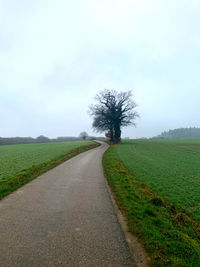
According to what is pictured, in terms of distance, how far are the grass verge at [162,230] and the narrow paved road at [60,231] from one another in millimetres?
548

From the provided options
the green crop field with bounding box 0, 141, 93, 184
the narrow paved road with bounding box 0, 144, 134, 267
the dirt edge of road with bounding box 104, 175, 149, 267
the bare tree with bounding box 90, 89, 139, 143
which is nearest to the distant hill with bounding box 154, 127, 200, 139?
the bare tree with bounding box 90, 89, 139, 143

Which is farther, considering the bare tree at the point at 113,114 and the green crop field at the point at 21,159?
the bare tree at the point at 113,114

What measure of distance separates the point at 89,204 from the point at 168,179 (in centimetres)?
626

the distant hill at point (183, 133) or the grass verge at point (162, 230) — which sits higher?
the distant hill at point (183, 133)

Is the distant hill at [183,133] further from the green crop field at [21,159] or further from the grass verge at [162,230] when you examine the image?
→ the grass verge at [162,230]

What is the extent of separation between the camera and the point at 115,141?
4662 cm

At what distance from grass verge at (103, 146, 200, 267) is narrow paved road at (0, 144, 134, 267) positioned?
0.55m

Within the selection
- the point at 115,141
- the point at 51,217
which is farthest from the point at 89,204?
the point at 115,141

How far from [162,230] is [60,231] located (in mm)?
2767

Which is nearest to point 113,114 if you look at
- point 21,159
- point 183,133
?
point 21,159

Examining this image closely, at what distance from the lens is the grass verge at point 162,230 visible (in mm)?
2938

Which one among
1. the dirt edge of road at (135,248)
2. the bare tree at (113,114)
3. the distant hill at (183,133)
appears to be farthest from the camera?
the distant hill at (183,133)

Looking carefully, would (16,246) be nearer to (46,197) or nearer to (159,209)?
(46,197)

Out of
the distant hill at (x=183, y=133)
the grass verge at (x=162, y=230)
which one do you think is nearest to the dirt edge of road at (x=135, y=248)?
the grass verge at (x=162, y=230)
